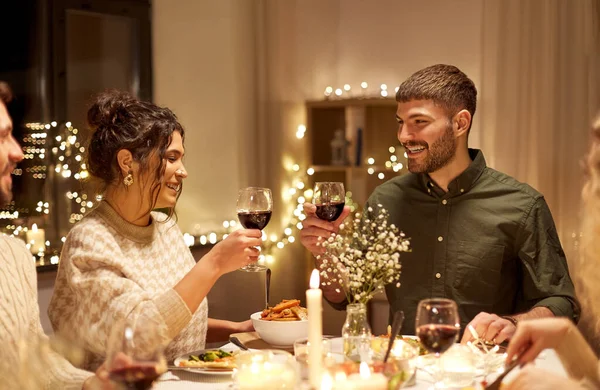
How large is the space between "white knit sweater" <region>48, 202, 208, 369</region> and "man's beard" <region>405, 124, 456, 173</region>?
961 mm

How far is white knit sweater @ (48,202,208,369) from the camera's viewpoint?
6.73 ft

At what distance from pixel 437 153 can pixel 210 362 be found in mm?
1239

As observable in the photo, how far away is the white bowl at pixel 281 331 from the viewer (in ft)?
6.86

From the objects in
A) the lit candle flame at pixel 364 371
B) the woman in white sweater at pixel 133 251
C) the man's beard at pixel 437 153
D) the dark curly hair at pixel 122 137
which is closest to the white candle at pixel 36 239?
the woman in white sweater at pixel 133 251

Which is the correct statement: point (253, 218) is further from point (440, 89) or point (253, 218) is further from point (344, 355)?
point (440, 89)

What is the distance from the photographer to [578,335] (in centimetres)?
179

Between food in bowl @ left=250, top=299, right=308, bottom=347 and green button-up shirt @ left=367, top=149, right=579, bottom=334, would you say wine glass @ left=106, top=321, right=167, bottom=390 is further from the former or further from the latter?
green button-up shirt @ left=367, top=149, right=579, bottom=334

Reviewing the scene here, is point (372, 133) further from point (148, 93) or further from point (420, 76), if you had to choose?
point (420, 76)

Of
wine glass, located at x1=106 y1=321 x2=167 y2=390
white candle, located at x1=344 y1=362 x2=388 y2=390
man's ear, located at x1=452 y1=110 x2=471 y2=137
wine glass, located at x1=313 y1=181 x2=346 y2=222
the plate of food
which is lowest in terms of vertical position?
the plate of food

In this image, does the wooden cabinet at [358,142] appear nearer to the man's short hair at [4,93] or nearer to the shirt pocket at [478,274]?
the shirt pocket at [478,274]

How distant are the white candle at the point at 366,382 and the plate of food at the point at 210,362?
20.0 inches

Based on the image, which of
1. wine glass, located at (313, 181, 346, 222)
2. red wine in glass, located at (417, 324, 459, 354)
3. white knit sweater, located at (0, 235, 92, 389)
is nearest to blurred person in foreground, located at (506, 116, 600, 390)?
red wine in glass, located at (417, 324, 459, 354)

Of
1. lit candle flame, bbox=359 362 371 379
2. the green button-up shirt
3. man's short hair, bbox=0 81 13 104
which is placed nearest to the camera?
lit candle flame, bbox=359 362 371 379

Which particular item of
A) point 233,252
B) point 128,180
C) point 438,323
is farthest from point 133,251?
point 438,323
